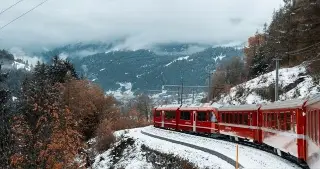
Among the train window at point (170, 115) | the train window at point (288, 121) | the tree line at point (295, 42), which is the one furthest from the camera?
the train window at point (170, 115)

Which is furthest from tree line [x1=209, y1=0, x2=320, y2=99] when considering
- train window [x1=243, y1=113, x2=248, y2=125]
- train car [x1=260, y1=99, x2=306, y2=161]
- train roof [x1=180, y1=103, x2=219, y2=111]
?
train car [x1=260, y1=99, x2=306, y2=161]

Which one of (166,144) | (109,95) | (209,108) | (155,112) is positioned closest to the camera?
(166,144)

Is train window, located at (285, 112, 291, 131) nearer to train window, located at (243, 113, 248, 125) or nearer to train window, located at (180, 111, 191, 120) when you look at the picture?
train window, located at (243, 113, 248, 125)

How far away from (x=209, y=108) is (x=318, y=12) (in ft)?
53.3

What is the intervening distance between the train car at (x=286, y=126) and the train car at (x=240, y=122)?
2.76m

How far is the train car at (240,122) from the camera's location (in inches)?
1308

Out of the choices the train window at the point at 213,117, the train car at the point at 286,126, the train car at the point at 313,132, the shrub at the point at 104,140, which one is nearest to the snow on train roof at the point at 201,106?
the train window at the point at 213,117

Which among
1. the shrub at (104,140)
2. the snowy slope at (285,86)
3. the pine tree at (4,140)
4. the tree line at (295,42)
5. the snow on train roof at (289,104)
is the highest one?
the tree line at (295,42)

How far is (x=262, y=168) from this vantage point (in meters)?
21.8

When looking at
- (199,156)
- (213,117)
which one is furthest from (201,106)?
(199,156)

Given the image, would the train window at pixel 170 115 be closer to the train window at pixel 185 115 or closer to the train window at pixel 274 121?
the train window at pixel 185 115

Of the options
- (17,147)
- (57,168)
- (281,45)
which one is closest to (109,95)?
(281,45)

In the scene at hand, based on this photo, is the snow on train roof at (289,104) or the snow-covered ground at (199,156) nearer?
the snow on train roof at (289,104)

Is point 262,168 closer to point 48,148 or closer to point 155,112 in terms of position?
point 48,148
